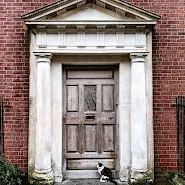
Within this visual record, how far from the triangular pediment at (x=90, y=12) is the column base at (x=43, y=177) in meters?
3.07

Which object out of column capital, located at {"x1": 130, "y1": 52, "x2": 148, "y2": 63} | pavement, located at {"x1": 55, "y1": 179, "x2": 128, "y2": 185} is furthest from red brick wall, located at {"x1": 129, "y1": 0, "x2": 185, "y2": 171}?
pavement, located at {"x1": 55, "y1": 179, "x2": 128, "y2": 185}

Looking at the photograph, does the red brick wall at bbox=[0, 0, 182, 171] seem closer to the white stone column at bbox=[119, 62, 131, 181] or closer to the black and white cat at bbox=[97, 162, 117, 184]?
the white stone column at bbox=[119, 62, 131, 181]

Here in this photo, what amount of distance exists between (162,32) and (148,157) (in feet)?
9.02

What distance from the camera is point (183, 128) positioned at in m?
6.22

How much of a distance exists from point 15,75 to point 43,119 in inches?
47.3

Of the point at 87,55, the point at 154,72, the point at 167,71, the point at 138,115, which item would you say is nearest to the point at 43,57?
the point at 87,55

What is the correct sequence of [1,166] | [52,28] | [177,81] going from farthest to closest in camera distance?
[177,81] → [52,28] → [1,166]

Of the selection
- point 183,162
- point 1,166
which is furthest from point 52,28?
point 183,162

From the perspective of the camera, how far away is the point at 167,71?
6.32m

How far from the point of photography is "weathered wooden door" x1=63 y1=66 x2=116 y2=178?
643 centimetres

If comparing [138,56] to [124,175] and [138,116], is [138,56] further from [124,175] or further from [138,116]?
[124,175]

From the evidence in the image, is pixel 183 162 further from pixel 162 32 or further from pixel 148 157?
pixel 162 32

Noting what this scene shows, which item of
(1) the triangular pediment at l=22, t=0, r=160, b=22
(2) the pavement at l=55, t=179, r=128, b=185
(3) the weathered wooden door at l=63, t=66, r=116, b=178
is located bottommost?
(2) the pavement at l=55, t=179, r=128, b=185

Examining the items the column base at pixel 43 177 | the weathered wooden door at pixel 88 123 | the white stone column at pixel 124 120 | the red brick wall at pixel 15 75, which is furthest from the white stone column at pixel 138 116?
the red brick wall at pixel 15 75
